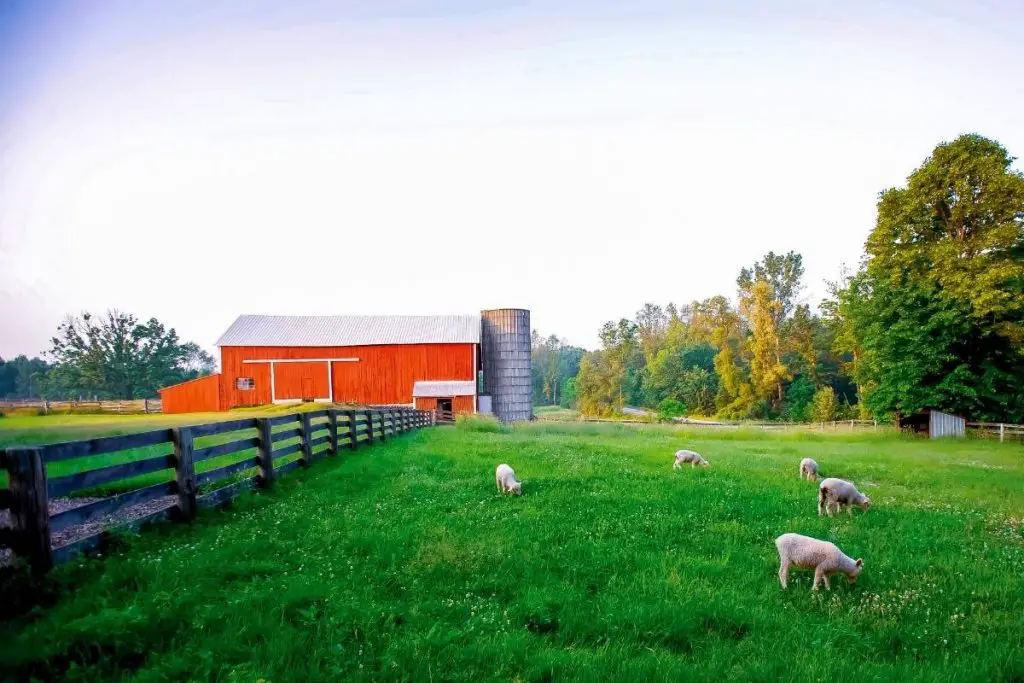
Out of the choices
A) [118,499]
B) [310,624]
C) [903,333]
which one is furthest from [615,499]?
[903,333]

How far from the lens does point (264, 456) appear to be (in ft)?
31.5

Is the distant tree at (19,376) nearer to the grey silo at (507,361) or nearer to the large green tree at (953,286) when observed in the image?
the grey silo at (507,361)

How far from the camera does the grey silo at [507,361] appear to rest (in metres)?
42.9

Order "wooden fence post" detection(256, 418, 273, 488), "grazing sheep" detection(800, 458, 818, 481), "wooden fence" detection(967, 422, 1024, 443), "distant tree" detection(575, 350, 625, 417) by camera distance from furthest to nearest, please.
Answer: "distant tree" detection(575, 350, 625, 417)
"wooden fence" detection(967, 422, 1024, 443)
"grazing sheep" detection(800, 458, 818, 481)
"wooden fence post" detection(256, 418, 273, 488)

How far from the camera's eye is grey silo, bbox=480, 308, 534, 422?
141 ft

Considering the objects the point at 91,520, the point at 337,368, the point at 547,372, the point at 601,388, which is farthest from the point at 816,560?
the point at 547,372

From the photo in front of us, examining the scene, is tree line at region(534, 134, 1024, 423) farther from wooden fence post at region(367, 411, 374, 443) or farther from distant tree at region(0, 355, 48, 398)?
distant tree at region(0, 355, 48, 398)

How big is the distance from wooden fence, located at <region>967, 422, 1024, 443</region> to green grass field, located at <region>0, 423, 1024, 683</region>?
2383 cm

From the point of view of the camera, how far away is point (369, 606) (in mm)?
4824

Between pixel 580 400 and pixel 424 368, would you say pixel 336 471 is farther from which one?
pixel 580 400

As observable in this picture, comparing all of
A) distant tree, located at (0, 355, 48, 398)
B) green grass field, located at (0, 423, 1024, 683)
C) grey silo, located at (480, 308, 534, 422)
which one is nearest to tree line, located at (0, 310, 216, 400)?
distant tree, located at (0, 355, 48, 398)

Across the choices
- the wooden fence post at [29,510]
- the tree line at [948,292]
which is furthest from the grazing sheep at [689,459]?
the tree line at [948,292]

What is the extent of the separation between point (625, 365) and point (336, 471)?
78980mm

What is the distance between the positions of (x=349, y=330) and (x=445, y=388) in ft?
31.1
